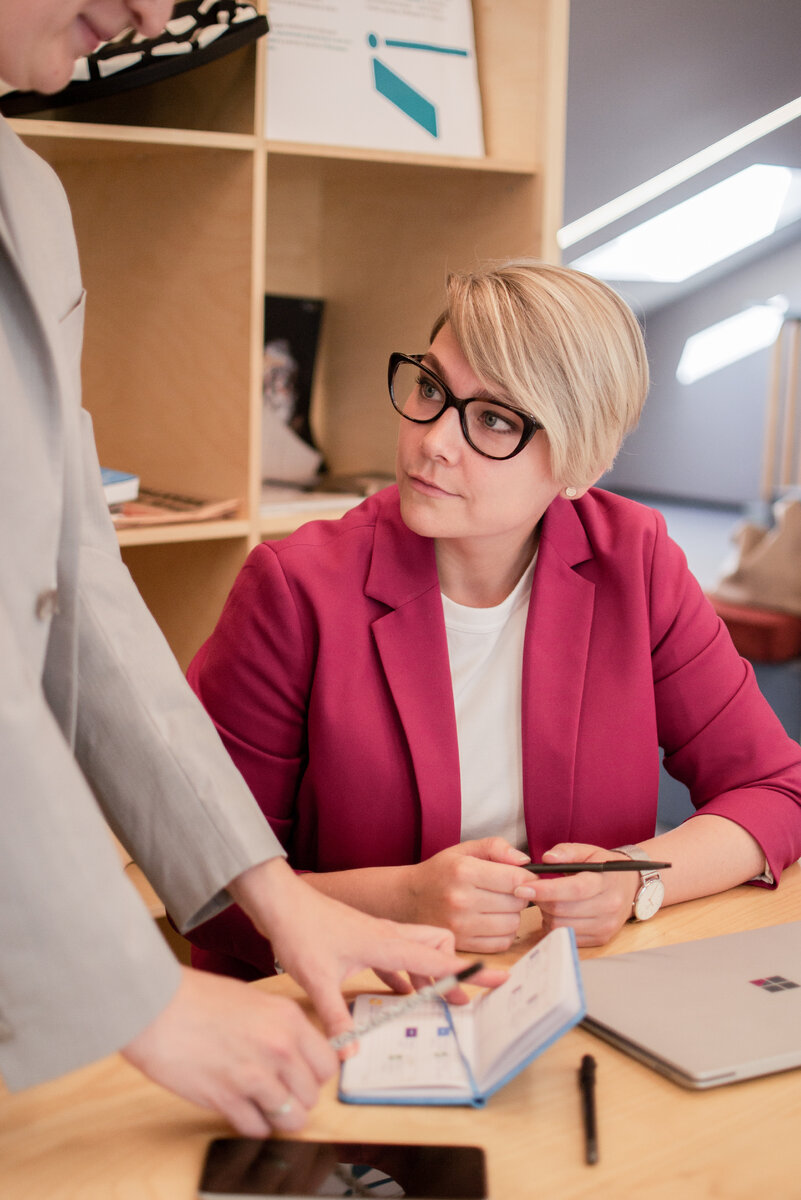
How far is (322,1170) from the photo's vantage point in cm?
77

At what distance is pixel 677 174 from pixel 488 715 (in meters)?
1.73

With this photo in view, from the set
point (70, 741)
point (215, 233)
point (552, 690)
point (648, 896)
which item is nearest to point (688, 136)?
point (215, 233)

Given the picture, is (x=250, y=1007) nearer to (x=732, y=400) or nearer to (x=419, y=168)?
(x=419, y=168)

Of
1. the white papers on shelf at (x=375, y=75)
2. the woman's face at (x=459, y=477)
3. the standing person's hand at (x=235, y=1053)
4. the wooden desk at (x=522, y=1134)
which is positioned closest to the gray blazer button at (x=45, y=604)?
the standing person's hand at (x=235, y=1053)

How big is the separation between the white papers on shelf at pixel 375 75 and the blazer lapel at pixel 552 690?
967 millimetres

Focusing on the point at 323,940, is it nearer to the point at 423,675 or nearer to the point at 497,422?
the point at 423,675

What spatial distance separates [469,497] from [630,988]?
1.98 ft

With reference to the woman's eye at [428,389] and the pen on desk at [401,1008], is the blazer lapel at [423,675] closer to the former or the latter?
the woman's eye at [428,389]

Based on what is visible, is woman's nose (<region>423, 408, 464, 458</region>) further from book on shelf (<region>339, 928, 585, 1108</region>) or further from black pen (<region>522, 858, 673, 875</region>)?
book on shelf (<region>339, 928, 585, 1108</region>)

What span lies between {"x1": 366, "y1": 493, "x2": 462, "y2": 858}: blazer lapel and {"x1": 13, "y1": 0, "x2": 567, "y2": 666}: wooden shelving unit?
0.57 metres

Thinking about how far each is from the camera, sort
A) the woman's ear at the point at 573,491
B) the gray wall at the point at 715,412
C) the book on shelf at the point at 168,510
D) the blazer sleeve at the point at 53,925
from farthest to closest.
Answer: the gray wall at the point at 715,412 → the book on shelf at the point at 168,510 → the woman's ear at the point at 573,491 → the blazer sleeve at the point at 53,925

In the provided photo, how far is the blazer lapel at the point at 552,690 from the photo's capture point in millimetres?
1392

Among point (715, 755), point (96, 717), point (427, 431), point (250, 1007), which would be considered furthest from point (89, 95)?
point (250, 1007)

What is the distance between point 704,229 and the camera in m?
2.70
